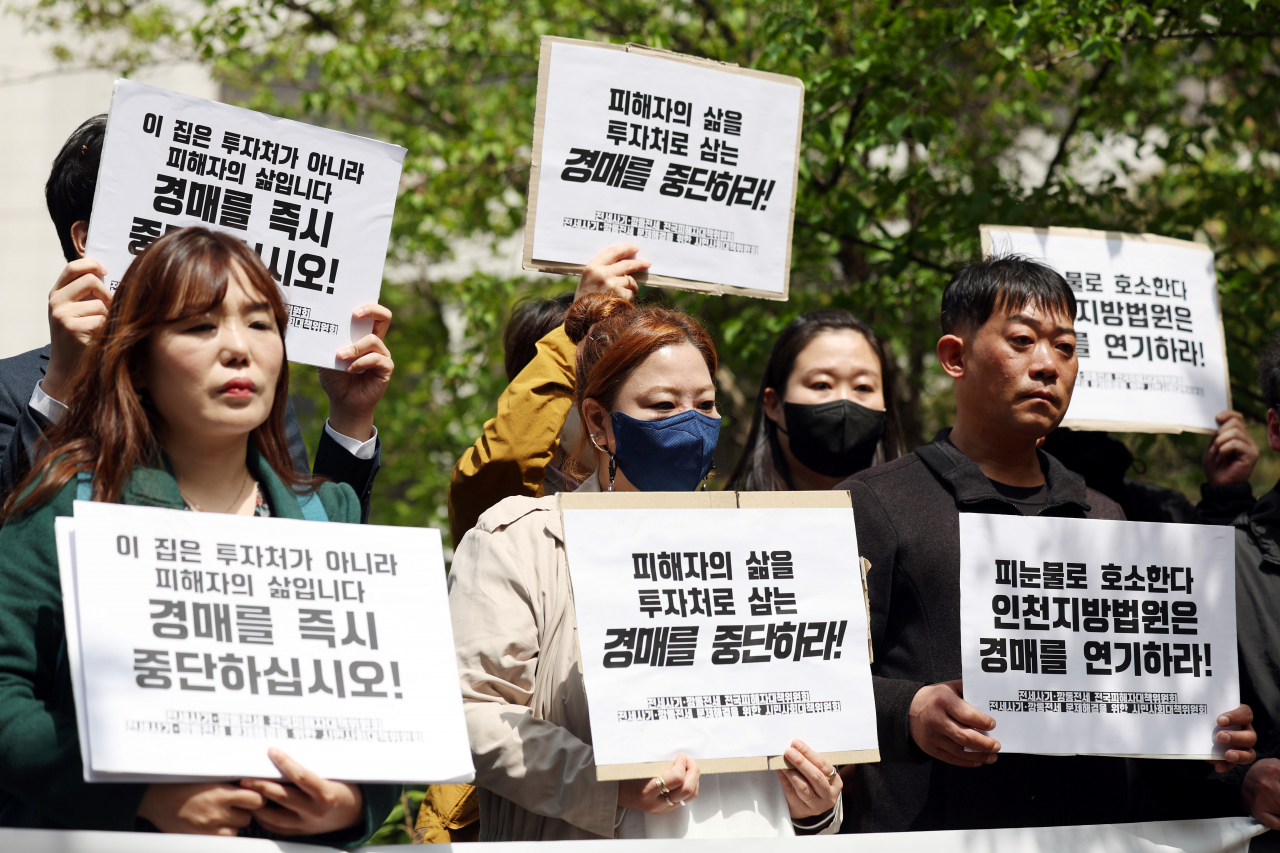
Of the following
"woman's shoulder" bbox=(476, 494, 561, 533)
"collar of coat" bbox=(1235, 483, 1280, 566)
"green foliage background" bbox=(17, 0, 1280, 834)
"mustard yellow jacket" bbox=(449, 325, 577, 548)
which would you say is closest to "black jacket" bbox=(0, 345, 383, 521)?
"woman's shoulder" bbox=(476, 494, 561, 533)

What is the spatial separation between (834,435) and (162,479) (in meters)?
2.36

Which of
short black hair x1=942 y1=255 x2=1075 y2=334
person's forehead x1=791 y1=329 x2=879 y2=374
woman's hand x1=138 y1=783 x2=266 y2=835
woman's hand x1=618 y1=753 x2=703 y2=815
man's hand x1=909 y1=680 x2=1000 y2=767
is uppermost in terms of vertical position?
person's forehead x1=791 y1=329 x2=879 y2=374

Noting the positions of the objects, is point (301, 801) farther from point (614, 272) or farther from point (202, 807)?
point (614, 272)

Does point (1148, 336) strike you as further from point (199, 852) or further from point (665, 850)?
point (199, 852)

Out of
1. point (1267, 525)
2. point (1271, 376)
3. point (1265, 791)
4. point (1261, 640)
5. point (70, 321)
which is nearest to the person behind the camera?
point (70, 321)

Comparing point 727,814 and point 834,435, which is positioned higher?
point 834,435

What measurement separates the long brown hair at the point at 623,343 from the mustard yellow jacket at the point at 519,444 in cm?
31

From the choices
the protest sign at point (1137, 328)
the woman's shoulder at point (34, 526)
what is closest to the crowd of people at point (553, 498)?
the woman's shoulder at point (34, 526)

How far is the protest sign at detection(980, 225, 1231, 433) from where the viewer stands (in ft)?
13.6

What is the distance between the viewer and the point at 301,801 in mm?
2107

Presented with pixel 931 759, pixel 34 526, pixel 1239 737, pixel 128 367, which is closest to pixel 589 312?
pixel 128 367

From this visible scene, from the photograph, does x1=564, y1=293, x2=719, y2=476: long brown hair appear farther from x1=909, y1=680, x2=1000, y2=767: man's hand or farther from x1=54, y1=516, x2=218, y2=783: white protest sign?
x1=54, y1=516, x2=218, y2=783: white protest sign

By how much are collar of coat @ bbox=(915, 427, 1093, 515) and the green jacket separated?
5.73ft

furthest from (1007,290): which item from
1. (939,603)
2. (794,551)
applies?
(794,551)
